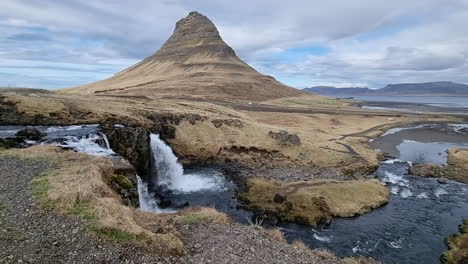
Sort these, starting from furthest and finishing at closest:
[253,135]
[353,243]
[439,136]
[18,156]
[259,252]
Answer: [439,136] < [253,135] < [353,243] < [18,156] < [259,252]

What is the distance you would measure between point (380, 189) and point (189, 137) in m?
31.4

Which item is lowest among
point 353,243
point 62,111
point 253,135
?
point 353,243

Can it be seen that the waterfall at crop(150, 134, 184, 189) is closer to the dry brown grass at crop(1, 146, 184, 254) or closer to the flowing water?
the flowing water

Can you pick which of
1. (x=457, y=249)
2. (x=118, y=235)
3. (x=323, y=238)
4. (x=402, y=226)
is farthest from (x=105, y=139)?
(x=457, y=249)

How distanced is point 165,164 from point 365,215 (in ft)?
88.7

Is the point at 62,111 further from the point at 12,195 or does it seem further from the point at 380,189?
the point at 380,189

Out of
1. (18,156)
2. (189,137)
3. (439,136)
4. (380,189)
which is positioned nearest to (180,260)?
(18,156)

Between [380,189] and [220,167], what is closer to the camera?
[380,189]

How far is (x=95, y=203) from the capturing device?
18.5 m

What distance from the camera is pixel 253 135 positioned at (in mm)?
64500

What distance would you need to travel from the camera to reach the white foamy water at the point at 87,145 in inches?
1334

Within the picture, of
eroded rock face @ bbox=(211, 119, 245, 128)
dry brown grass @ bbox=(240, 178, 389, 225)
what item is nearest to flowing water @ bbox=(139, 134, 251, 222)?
dry brown grass @ bbox=(240, 178, 389, 225)

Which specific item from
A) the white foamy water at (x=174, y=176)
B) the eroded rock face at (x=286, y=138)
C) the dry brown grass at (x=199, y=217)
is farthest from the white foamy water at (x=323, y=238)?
the eroded rock face at (x=286, y=138)

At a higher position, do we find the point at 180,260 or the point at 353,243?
the point at 180,260
